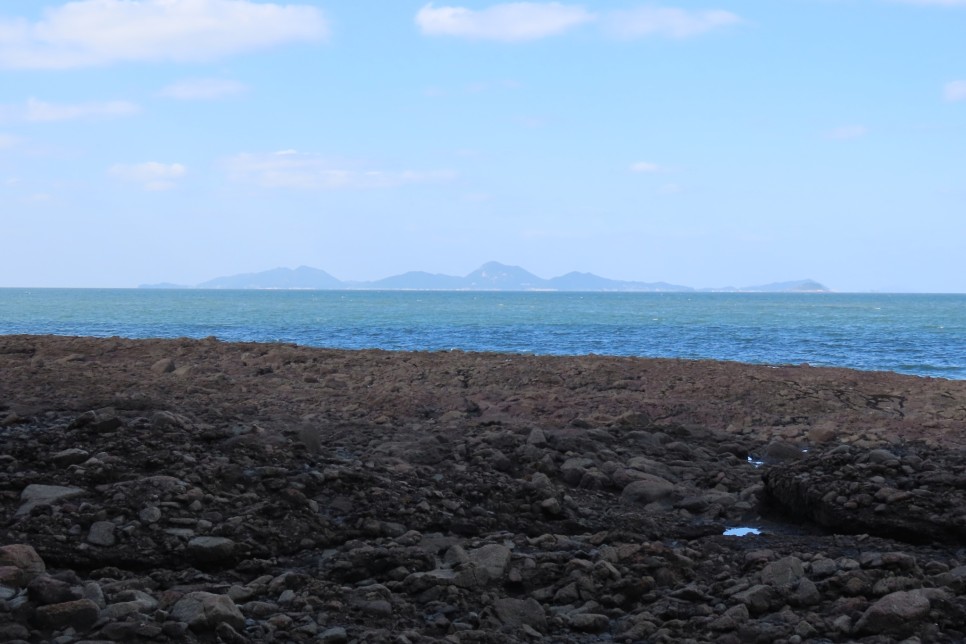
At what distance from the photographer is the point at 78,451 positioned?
26.2 ft

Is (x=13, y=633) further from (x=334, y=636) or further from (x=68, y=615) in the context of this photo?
(x=334, y=636)

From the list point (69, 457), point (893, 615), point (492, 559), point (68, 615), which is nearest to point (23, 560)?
point (68, 615)

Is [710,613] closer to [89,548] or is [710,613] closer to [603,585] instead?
[603,585]

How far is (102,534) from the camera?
6.66 meters

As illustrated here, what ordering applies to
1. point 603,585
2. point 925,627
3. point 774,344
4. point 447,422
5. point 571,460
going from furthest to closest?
point 774,344 → point 447,422 → point 571,460 → point 603,585 → point 925,627

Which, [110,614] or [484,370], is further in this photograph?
[484,370]

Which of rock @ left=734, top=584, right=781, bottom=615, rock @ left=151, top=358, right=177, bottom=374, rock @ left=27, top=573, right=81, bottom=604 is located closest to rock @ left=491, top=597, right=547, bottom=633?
rock @ left=734, top=584, right=781, bottom=615

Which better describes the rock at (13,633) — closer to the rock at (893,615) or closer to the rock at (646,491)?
the rock at (893,615)

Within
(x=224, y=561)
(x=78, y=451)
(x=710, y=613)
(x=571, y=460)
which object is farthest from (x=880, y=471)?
(x=78, y=451)

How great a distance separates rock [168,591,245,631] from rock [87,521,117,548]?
1473 mm

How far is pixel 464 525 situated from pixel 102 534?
275 centimetres

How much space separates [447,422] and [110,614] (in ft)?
25.1

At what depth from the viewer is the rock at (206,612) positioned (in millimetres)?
5145

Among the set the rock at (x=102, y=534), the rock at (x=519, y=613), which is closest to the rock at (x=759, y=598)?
the rock at (x=519, y=613)
